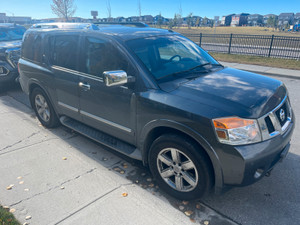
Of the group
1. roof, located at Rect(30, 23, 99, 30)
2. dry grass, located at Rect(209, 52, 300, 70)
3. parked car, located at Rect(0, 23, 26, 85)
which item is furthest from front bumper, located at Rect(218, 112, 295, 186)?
dry grass, located at Rect(209, 52, 300, 70)

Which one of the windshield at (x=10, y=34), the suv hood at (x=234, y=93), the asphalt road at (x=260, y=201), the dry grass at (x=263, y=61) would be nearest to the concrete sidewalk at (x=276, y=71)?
the dry grass at (x=263, y=61)

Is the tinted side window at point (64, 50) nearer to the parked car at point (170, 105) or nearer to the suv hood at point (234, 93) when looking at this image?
the parked car at point (170, 105)

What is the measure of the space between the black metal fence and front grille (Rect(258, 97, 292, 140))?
12.7 metres

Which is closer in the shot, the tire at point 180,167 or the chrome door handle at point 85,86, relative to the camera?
the tire at point 180,167

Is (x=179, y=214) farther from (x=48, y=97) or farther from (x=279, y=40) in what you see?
(x=279, y=40)

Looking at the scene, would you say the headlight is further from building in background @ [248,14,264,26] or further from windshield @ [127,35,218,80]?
building in background @ [248,14,264,26]

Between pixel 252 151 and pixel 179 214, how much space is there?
41.3 inches

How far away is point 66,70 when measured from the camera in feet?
12.5

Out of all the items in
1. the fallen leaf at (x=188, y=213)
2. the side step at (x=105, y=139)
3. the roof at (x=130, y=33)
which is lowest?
the fallen leaf at (x=188, y=213)

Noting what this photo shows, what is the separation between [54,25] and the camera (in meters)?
4.31

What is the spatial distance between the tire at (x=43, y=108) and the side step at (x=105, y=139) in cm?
38

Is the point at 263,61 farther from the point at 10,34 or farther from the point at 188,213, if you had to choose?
the point at 188,213

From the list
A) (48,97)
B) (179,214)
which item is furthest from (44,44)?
(179,214)

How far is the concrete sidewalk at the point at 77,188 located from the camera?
257cm
